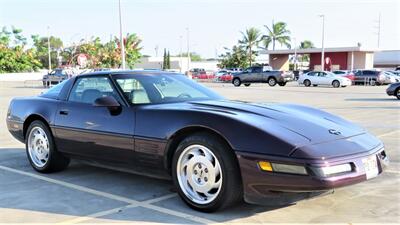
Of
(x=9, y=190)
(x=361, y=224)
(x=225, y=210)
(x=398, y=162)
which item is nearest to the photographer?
(x=361, y=224)

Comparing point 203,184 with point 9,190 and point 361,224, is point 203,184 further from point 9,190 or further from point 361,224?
point 9,190

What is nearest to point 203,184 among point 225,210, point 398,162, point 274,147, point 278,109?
point 225,210

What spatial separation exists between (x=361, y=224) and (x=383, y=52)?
268ft

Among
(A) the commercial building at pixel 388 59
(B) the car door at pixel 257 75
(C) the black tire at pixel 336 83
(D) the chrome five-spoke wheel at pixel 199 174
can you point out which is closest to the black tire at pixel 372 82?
(C) the black tire at pixel 336 83

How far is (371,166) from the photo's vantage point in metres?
4.24

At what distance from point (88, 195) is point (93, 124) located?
0.80 metres

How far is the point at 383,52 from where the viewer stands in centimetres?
7956

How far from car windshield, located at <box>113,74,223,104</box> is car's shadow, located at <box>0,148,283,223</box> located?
3.30 ft

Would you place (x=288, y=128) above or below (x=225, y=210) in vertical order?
above

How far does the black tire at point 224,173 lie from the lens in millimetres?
4160

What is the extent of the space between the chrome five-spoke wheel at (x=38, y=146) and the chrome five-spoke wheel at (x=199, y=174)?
7.83 ft

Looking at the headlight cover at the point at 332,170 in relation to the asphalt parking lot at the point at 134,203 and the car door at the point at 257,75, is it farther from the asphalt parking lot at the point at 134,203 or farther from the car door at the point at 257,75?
the car door at the point at 257,75

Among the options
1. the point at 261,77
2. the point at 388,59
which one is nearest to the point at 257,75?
the point at 261,77

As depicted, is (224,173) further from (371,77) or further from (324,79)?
(371,77)
